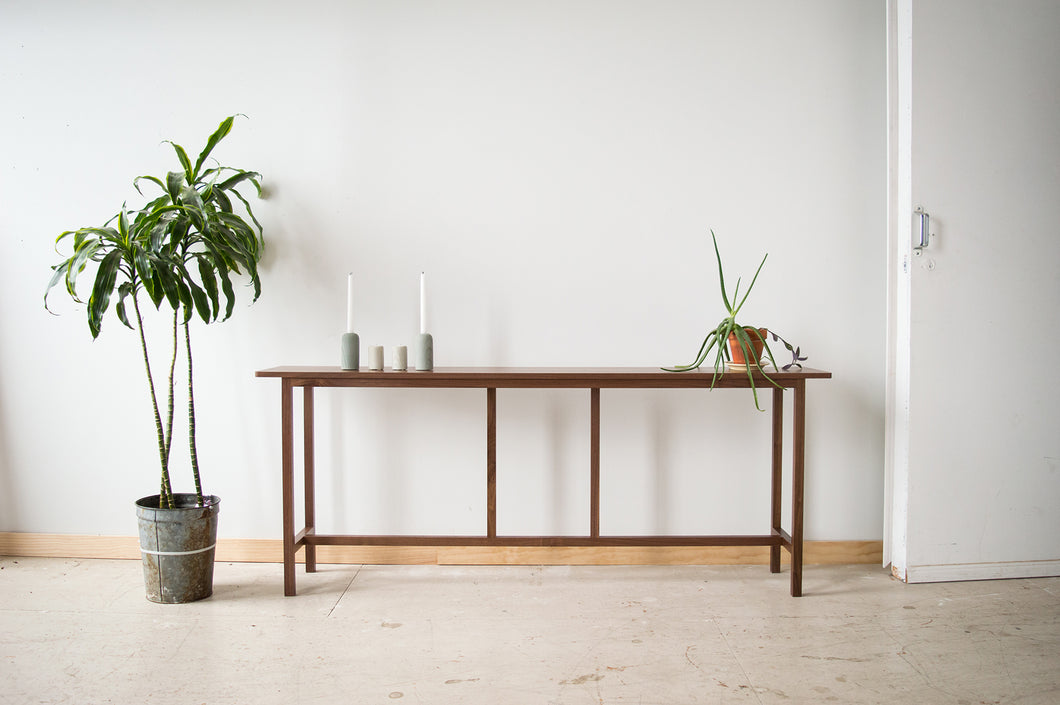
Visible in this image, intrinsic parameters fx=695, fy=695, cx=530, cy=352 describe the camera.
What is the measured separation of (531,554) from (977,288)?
76.4 inches

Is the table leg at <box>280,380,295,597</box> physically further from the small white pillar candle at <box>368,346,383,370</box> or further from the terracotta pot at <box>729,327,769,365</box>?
the terracotta pot at <box>729,327,769,365</box>

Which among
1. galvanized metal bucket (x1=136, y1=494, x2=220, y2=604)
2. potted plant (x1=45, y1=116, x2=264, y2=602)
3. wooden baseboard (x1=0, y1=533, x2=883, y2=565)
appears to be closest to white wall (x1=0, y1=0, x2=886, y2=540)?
wooden baseboard (x1=0, y1=533, x2=883, y2=565)

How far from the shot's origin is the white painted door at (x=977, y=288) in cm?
252

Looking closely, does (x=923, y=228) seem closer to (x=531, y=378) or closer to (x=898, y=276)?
(x=898, y=276)

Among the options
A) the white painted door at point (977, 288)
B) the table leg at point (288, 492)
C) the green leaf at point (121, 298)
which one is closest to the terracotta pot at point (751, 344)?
the white painted door at point (977, 288)

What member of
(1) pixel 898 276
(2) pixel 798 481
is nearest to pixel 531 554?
(2) pixel 798 481

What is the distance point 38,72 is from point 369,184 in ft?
4.51

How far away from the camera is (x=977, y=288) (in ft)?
8.38

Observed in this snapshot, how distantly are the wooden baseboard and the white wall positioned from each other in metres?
0.08

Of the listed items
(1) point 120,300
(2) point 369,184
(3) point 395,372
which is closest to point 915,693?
(3) point 395,372

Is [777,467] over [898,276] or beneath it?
beneath

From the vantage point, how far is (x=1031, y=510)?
8.46ft

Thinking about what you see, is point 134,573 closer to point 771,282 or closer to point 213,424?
point 213,424

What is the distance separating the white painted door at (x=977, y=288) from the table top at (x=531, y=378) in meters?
0.58
